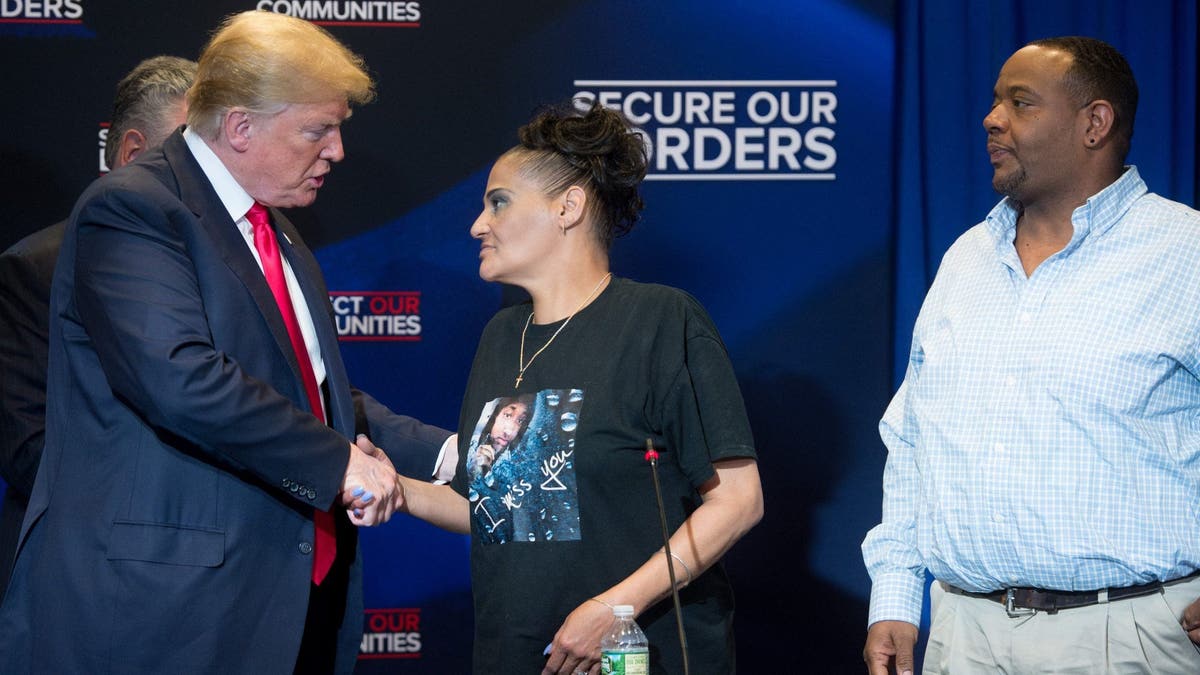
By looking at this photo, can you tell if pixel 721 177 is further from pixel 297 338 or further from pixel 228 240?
pixel 228 240

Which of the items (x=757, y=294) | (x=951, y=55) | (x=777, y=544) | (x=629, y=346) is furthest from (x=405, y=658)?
(x=951, y=55)

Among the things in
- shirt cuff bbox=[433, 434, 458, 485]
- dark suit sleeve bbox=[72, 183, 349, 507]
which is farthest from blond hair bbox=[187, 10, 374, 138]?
shirt cuff bbox=[433, 434, 458, 485]

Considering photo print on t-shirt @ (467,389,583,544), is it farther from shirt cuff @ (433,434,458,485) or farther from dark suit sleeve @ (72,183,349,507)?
shirt cuff @ (433,434,458,485)

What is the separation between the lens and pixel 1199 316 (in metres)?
2.42

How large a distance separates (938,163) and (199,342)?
8.50 ft

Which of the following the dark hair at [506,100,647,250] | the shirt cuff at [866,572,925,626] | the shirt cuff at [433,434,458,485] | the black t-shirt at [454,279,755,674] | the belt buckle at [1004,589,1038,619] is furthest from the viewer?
the shirt cuff at [433,434,458,485]

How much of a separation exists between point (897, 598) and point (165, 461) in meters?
1.46

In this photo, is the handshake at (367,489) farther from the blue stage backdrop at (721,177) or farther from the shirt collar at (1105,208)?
the blue stage backdrop at (721,177)

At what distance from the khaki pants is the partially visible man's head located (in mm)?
2393

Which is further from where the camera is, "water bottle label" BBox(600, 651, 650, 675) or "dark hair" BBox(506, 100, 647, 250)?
"dark hair" BBox(506, 100, 647, 250)

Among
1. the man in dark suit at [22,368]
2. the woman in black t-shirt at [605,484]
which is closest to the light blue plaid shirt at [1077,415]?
the woman in black t-shirt at [605,484]

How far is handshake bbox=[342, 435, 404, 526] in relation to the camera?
261 cm

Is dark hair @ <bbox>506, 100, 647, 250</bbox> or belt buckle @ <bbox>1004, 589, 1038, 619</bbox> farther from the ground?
dark hair @ <bbox>506, 100, 647, 250</bbox>

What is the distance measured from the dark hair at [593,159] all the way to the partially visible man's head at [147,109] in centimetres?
115
